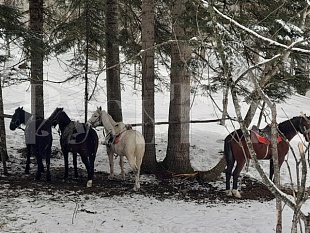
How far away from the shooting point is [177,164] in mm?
9891

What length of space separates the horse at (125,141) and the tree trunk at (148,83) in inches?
44.9

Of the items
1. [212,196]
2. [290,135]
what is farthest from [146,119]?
[290,135]

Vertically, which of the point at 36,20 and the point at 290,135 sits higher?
the point at 36,20

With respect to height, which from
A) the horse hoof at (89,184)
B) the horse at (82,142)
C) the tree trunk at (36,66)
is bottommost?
the horse hoof at (89,184)

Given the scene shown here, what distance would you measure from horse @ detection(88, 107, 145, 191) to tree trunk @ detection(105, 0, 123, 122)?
4.39ft

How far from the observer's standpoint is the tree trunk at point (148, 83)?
9.68 meters

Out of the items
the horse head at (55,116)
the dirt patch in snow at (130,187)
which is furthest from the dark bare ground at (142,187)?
the horse head at (55,116)

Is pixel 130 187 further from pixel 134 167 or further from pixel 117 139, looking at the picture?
pixel 117 139

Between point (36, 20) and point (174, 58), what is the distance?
13.1 feet

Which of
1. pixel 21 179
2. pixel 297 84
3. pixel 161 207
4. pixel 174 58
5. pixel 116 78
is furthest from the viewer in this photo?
pixel 116 78

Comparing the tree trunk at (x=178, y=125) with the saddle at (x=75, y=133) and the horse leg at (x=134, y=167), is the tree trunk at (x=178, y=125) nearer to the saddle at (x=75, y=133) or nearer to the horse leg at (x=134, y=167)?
the horse leg at (x=134, y=167)

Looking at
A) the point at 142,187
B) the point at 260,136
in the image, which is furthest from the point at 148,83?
the point at 260,136

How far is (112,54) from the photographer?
34.4 feet

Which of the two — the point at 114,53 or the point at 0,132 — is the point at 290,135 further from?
the point at 0,132
